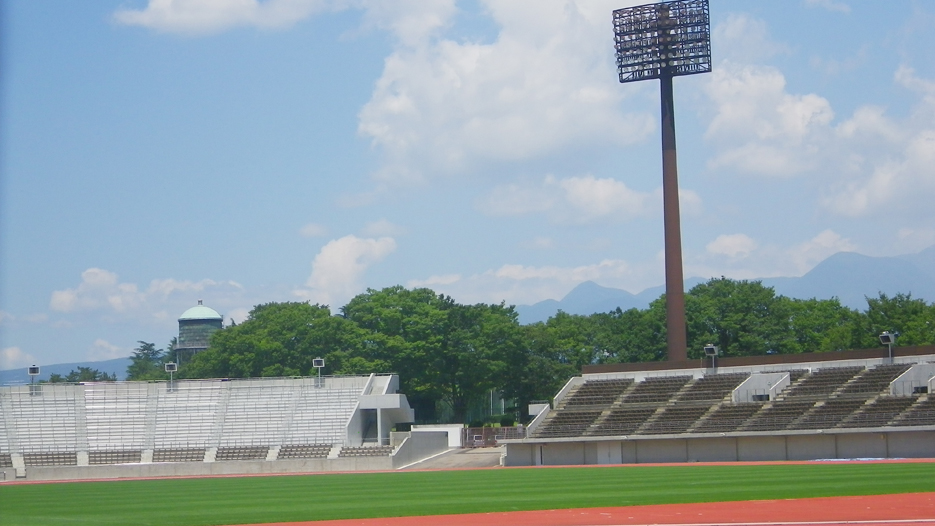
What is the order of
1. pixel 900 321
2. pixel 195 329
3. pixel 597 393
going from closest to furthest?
pixel 597 393 < pixel 900 321 < pixel 195 329

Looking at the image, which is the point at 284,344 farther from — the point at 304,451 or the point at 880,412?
the point at 880,412

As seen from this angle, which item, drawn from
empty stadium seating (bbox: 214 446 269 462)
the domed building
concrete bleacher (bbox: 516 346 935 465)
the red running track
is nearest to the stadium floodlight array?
concrete bleacher (bbox: 516 346 935 465)

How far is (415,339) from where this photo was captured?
92.6m

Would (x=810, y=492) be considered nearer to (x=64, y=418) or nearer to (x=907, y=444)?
(x=907, y=444)

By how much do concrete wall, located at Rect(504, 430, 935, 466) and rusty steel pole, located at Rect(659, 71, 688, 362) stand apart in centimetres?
1300

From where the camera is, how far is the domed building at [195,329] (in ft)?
489

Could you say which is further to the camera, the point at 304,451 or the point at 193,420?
the point at 193,420

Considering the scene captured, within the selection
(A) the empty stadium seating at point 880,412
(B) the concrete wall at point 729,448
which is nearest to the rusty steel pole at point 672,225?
(B) the concrete wall at point 729,448

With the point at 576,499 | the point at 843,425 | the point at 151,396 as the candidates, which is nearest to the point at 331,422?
the point at 151,396

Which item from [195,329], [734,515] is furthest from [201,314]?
[734,515]

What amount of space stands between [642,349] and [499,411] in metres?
17.8

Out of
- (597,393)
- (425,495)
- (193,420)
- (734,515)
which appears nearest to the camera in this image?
(734,515)

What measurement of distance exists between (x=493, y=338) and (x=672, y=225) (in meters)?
25.1

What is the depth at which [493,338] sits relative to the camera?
91.1m
